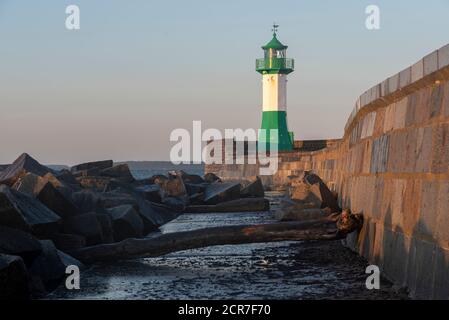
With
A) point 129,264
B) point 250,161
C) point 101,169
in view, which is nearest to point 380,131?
point 129,264

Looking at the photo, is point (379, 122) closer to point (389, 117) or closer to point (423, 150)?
point (389, 117)

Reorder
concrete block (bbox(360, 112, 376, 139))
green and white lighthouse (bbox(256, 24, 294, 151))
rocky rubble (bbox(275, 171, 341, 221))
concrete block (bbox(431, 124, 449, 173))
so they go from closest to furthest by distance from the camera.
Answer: concrete block (bbox(431, 124, 449, 173))
concrete block (bbox(360, 112, 376, 139))
rocky rubble (bbox(275, 171, 341, 221))
green and white lighthouse (bbox(256, 24, 294, 151))

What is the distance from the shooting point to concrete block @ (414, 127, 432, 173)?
17.7 feet

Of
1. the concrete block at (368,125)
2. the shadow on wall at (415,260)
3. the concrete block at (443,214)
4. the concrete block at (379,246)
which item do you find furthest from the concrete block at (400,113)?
the concrete block at (443,214)

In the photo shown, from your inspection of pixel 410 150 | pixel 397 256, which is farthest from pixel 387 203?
pixel 410 150

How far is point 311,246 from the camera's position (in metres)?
9.45

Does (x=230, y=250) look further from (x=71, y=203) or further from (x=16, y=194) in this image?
(x=16, y=194)

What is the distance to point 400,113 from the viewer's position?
665 cm

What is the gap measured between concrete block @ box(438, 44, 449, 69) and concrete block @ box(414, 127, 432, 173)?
1.70ft

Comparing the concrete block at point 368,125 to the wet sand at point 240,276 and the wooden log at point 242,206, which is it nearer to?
the wet sand at point 240,276

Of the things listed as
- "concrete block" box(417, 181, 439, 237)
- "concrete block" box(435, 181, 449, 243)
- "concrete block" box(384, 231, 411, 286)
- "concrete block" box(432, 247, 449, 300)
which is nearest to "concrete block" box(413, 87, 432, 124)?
"concrete block" box(417, 181, 439, 237)

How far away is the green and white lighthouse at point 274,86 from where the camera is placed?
1567 inches

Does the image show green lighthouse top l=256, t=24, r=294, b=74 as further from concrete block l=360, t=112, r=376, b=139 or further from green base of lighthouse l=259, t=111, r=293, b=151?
concrete block l=360, t=112, r=376, b=139

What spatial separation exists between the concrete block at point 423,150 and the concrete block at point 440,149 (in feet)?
0.37
